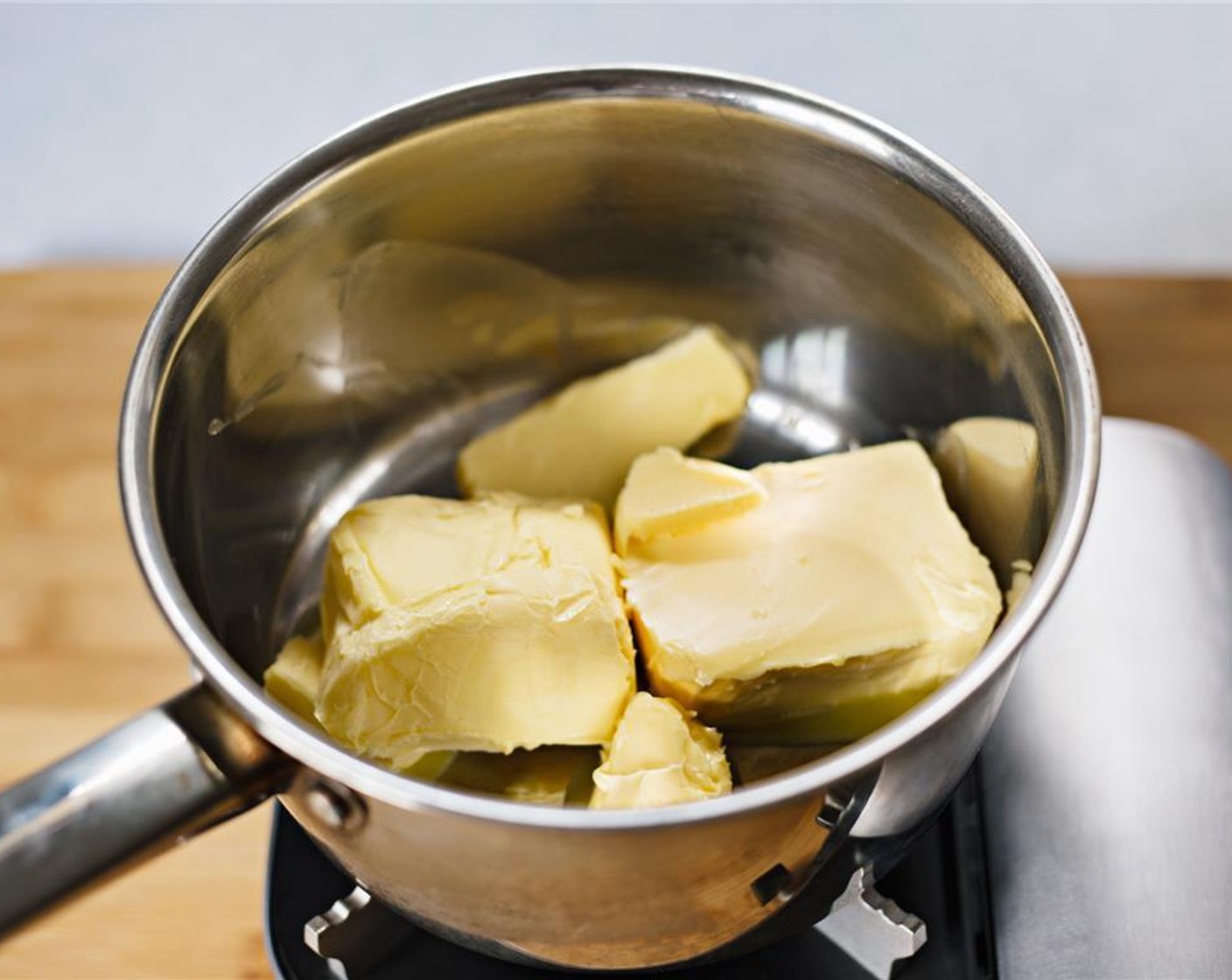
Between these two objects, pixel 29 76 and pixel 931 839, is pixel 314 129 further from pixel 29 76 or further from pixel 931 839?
pixel 931 839

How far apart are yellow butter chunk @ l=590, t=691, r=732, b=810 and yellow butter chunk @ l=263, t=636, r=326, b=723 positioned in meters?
0.14

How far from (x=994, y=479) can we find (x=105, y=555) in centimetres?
50

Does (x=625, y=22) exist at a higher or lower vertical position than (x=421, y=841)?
higher

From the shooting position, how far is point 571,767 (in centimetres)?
63

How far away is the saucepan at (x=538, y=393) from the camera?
45cm

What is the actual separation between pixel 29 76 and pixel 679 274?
77 centimetres

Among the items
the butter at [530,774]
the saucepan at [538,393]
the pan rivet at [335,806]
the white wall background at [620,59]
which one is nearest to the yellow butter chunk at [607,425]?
the saucepan at [538,393]

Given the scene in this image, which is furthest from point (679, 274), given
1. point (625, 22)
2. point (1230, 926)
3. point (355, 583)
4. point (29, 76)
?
point (29, 76)

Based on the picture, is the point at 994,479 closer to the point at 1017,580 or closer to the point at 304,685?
the point at 1017,580

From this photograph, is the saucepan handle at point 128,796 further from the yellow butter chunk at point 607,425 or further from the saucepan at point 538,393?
the yellow butter chunk at point 607,425

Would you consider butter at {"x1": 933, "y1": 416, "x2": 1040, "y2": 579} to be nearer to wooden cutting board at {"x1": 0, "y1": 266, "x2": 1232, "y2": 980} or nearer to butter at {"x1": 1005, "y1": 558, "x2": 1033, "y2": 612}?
butter at {"x1": 1005, "y1": 558, "x2": 1033, "y2": 612}

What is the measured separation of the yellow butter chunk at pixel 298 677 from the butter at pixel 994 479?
0.33 metres

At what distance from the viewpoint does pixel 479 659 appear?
589 mm

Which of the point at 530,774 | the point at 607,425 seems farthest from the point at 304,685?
the point at 607,425
